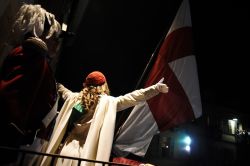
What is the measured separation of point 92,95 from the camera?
136 inches

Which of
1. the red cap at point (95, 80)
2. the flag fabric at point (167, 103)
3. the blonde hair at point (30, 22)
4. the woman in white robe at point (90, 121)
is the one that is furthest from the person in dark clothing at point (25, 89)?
the flag fabric at point (167, 103)

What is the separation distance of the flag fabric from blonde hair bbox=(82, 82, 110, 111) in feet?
2.87

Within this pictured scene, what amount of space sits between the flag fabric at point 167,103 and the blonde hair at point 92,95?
87cm

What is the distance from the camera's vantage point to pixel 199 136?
29906mm

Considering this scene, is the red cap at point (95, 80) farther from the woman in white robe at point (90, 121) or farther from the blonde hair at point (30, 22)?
the blonde hair at point (30, 22)

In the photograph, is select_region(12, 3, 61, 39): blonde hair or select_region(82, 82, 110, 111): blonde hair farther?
select_region(82, 82, 110, 111): blonde hair

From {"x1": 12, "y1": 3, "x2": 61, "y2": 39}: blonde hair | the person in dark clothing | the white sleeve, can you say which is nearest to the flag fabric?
the white sleeve

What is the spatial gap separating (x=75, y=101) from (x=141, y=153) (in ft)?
4.69

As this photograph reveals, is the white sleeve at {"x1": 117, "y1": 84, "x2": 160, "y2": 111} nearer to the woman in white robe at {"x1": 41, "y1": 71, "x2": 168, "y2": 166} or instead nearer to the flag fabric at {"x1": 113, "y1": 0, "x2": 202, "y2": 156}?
the woman in white robe at {"x1": 41, "y1": 71, "x2": 168, "y2": 166}

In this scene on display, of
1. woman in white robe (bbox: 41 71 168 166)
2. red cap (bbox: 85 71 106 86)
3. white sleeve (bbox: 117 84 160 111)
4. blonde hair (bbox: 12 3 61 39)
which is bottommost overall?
woman in white robe (bbox: 41 71 168 166)

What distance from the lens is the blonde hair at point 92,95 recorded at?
3.35m

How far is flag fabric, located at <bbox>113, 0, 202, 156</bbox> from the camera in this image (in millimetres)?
4062

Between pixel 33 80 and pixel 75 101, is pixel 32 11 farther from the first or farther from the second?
pixel 75 101

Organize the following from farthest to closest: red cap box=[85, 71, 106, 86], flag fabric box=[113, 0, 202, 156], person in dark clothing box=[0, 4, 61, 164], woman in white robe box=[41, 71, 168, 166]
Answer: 1. flag fabric box=[113, 0, 202, 156]
2. red cap box=[85, 71, 106, 86]
3. woman in white robe box=[41, 71, 168, 166]
4. person in dark clothing box=[0, 4, 61, 164]
